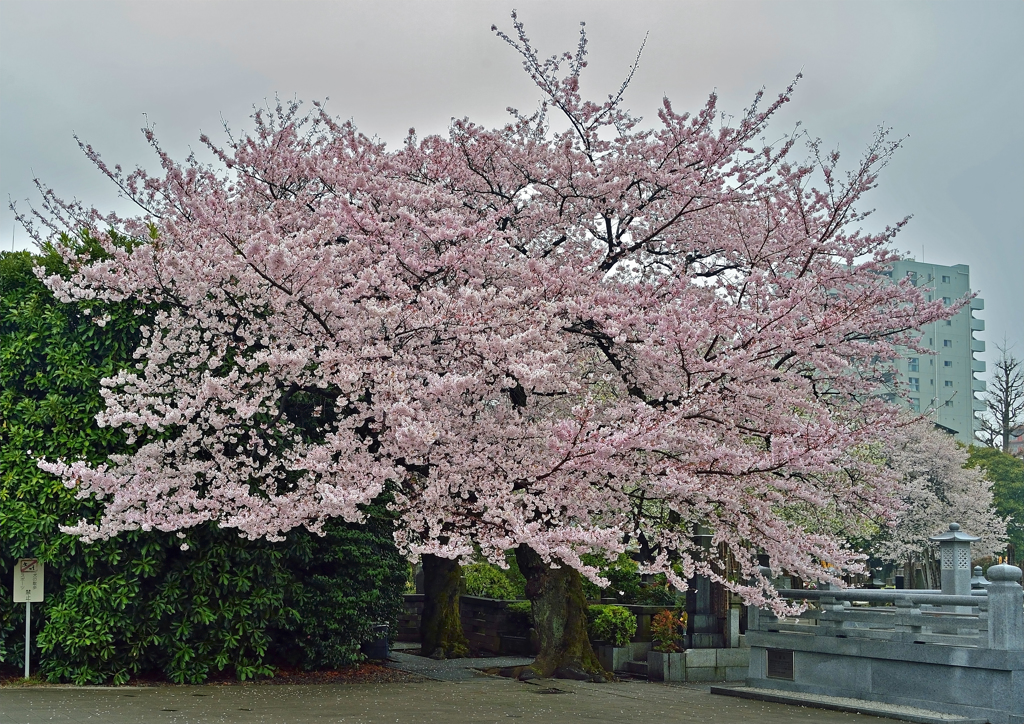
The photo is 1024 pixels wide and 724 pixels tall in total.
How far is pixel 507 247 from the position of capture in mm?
14203

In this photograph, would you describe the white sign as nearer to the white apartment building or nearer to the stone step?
the stone step

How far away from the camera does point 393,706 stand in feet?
42.4

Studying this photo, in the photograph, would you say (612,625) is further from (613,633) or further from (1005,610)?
(1005,610)

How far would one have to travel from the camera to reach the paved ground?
11398 mm

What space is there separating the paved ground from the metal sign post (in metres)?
1.03

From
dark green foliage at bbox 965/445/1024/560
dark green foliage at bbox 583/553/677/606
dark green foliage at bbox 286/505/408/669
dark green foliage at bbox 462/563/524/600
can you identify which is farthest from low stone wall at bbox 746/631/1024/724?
dark green foliage at bbox 965/445/1024/560

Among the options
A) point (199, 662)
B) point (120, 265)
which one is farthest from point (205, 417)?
point (199, 662)

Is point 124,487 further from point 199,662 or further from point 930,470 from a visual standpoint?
point 930,470

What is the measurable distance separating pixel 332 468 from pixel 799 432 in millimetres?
6443

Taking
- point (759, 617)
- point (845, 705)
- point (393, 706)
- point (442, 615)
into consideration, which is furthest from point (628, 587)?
point (393, 706)

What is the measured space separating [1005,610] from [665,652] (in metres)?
6.83

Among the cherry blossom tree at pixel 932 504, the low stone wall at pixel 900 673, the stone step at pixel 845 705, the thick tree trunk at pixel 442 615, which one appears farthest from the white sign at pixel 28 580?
the cherry blossom tree at pixel 932 504

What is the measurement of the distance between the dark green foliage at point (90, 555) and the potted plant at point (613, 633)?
667 cm

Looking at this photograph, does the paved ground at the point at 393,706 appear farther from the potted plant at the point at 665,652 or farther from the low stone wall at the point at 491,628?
the low stone wall at the point at 491,628
